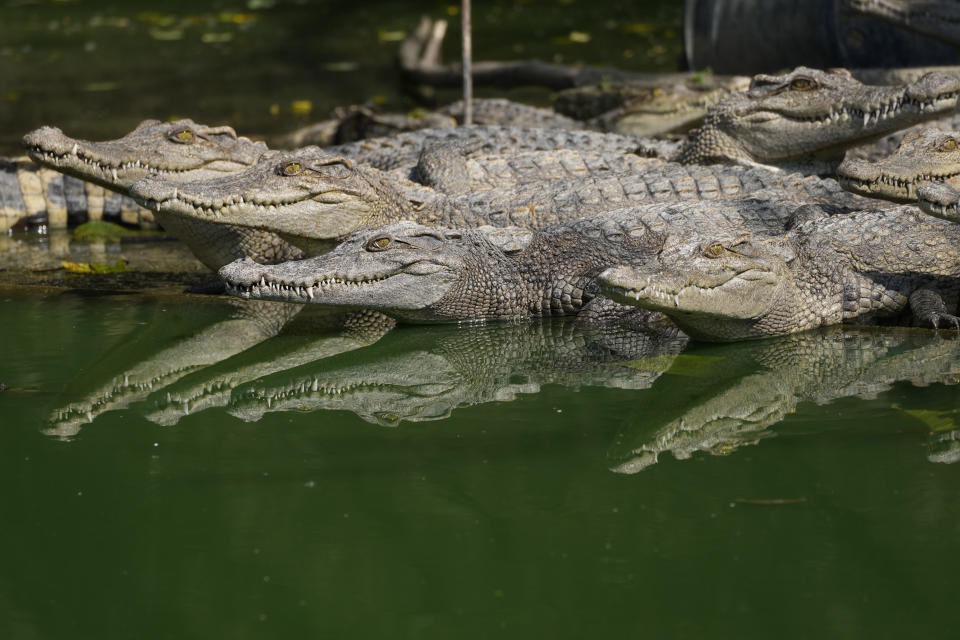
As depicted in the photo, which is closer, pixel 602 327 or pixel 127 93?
pixel 602 327

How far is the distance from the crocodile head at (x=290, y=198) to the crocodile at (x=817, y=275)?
172 cm

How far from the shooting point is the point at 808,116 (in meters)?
6.64

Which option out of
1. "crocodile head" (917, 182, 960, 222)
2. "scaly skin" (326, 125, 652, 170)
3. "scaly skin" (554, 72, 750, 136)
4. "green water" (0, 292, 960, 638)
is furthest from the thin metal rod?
"crocodile head" (917, 182, 960, 222)

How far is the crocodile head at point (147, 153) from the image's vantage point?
236 inches

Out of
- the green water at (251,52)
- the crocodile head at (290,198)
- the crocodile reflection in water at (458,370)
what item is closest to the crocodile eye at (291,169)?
the crocodile head at (290,198)

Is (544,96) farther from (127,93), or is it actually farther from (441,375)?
(441,375)

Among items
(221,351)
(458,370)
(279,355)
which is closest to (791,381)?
(458,370)

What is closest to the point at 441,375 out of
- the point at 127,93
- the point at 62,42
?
the point at 127,93

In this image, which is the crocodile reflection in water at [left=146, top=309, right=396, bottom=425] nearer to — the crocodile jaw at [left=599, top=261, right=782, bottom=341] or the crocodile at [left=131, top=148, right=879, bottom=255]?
the crocodile at [left=131, top=148, right=879, bottom=255]

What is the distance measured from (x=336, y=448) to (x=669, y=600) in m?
1.36

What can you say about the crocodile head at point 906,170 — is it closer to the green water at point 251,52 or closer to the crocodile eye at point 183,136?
the crocodile eye at point 183,136

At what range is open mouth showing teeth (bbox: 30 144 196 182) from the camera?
5977mm

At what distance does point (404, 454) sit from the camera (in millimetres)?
3658

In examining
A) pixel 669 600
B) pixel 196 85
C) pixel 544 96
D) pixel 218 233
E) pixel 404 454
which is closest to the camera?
pixel 669 600
